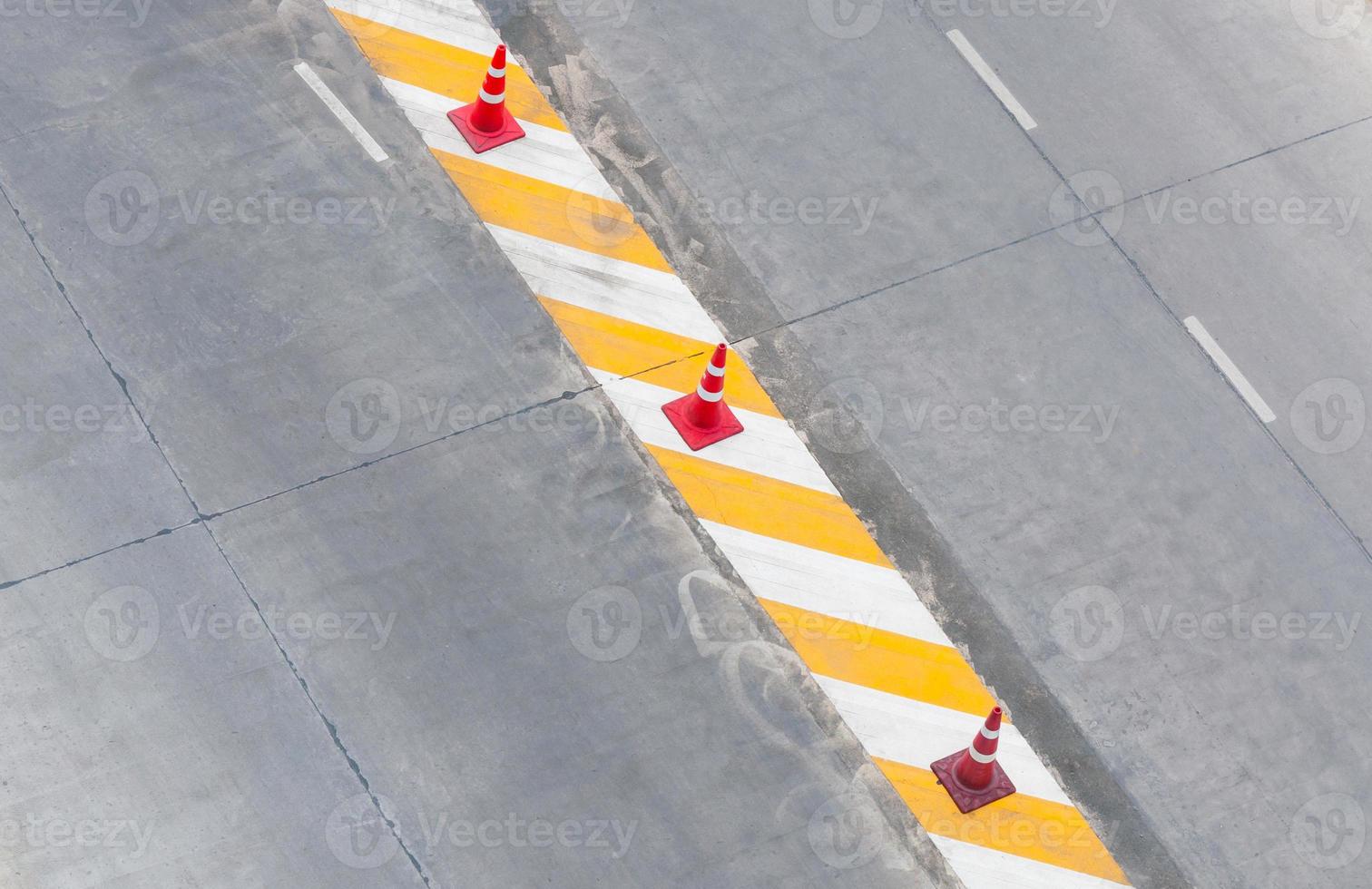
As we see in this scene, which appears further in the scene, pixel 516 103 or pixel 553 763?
pixel 516 103

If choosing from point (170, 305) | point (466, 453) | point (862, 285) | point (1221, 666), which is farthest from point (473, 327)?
point (1221, 666)

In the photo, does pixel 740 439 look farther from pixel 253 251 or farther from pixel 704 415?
pixel 253 251

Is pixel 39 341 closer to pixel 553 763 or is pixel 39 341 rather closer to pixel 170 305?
pixel 170 305

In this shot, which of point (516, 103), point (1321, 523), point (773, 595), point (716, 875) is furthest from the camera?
point (516, 103)

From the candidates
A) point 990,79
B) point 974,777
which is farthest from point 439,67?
point 974,777

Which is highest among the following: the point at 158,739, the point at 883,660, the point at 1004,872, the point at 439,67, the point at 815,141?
the point at 815,141

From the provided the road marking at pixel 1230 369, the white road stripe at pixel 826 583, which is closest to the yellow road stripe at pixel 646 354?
the white road stripe at pixel 826 583
